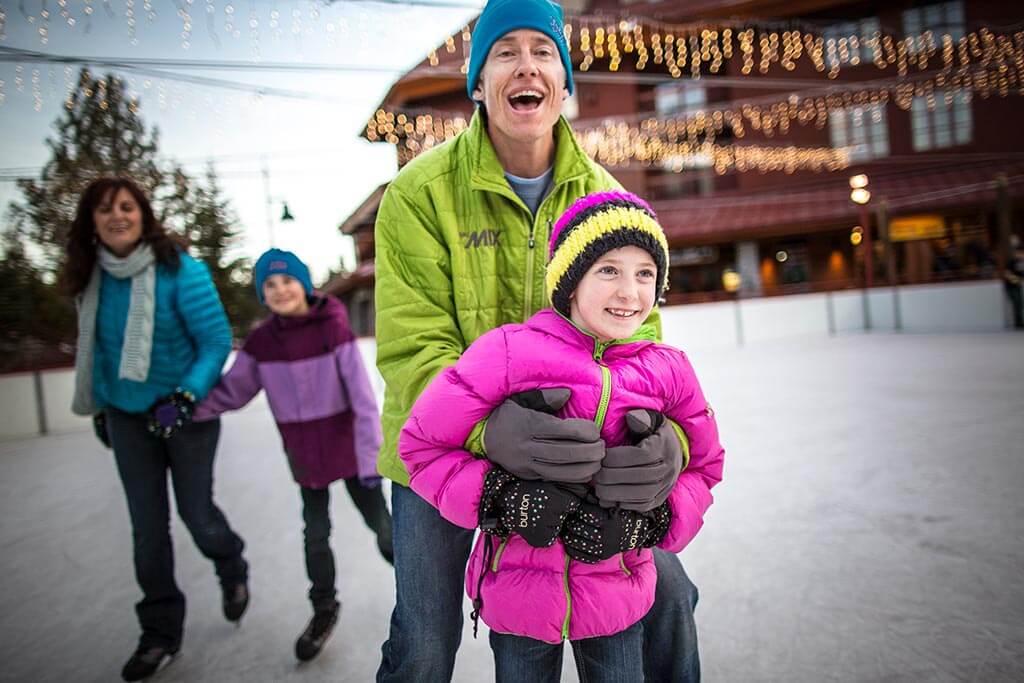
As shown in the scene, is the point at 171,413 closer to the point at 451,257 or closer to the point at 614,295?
the point at 451,257

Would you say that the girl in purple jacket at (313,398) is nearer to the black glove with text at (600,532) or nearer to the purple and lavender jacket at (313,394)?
the purple and lavender jacket at (313,394)

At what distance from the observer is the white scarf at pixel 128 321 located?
187cm

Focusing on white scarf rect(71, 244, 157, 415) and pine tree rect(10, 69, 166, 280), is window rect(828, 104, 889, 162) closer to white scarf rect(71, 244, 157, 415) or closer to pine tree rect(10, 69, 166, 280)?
pine tree rect(10, 69, 166, 280)

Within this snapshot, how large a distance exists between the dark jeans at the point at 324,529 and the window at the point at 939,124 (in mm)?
19291

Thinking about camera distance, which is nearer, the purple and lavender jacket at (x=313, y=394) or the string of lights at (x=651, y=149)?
the purple and lavender jacket at (x=313, y=394)

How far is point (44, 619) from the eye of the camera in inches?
87.7

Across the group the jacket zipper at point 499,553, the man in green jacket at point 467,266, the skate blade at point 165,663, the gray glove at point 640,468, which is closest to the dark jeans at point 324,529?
the skate blade at point 165,663

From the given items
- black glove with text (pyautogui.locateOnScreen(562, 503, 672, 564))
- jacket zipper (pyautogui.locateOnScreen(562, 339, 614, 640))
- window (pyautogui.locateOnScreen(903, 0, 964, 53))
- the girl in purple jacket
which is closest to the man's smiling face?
jacket zipper (pyautogui.locateOnScreen(562, 339, 614, 640))

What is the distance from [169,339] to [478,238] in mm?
1277

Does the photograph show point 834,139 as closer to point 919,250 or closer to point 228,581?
point 919,250

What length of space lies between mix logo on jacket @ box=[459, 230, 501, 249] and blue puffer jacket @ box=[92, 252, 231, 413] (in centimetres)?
116

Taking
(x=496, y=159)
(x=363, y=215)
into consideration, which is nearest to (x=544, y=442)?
(x=496, y=159)

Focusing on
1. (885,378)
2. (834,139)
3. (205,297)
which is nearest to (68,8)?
(205,297)

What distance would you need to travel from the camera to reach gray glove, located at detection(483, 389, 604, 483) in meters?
1.01
